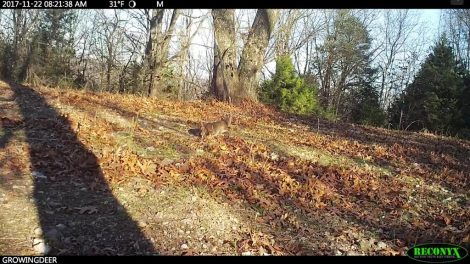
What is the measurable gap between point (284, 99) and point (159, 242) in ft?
43.0

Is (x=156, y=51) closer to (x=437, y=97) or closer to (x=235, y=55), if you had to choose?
(x=235, y=55)

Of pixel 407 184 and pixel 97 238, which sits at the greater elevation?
pixel 407 184

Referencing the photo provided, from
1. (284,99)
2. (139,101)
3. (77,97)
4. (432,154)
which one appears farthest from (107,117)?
(284,99)

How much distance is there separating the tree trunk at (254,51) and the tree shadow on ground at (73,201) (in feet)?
26.2

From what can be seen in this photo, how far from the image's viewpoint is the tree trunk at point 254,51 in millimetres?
14250

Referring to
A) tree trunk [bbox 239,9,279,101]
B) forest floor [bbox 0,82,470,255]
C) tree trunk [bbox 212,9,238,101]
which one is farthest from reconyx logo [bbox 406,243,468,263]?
tree trunk [bbox 239,9,279,101]

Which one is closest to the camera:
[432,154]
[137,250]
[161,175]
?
[137,250]

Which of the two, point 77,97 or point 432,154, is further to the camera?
point 77,97

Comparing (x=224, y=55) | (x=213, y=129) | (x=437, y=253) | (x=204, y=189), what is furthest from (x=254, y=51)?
(x=437, y=253)

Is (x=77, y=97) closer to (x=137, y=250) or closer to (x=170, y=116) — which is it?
(x=170, y=116)

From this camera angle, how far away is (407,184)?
6438mm
